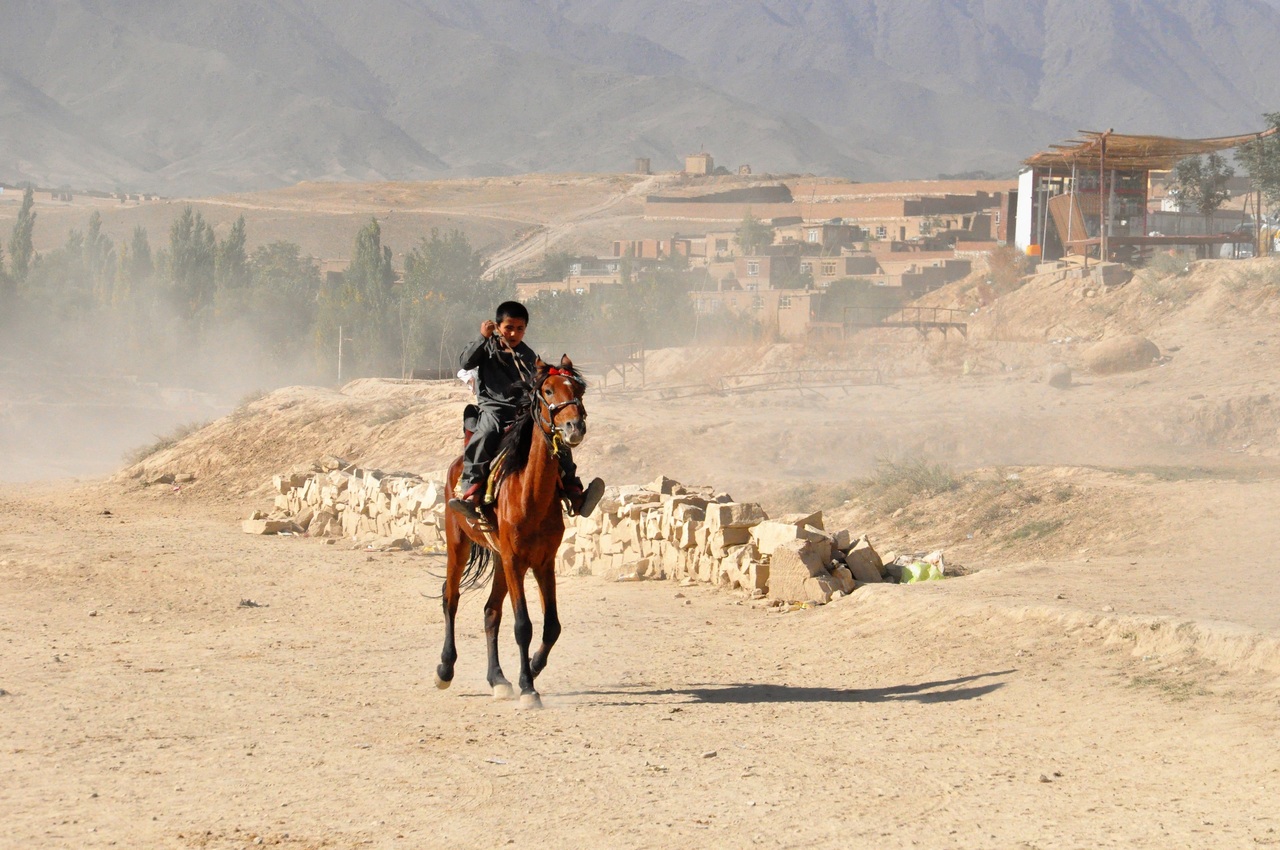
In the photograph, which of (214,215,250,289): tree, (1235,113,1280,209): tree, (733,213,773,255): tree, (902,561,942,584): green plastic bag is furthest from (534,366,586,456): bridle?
(733,213,773,255): tree

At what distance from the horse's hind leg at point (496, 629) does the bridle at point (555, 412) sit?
1.23m

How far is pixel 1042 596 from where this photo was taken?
1157cm

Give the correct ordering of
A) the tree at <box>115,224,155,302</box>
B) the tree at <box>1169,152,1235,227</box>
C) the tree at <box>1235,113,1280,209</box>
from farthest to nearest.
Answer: the tree at <box>115,224,155,302</box>, the tree at <box>1169,152,1235,227</box>, the tree at <box>1235,113,1280,209</box>

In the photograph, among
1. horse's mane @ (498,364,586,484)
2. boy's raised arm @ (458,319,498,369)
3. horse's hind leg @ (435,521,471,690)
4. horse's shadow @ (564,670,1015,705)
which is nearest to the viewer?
horse's shadow @ (564,670,1015,705)

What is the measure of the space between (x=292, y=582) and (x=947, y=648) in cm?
829

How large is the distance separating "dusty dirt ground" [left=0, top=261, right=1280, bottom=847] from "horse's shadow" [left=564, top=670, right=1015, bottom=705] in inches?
1.6

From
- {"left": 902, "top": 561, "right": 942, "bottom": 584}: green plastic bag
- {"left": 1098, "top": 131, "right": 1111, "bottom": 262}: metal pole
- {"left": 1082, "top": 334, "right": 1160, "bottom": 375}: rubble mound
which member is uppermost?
{"left": 1098, "top": 131, "right": 1111, "bottom": 262}: metal pole

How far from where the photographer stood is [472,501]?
9.80 m

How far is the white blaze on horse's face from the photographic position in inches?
333

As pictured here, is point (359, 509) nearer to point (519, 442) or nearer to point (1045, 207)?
point (519, 442)

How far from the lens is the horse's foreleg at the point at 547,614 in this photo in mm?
9430

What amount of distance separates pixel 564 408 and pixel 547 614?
171 centimetres

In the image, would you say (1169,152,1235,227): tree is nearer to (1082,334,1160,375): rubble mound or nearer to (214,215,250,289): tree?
(1082,334,1160,375): rubble mound

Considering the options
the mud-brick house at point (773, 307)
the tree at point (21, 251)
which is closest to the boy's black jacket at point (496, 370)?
the mud-brick house at point (773, 307)
